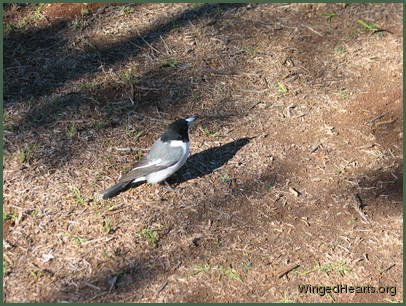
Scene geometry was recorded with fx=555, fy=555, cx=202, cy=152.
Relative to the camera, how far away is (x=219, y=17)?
321 inches

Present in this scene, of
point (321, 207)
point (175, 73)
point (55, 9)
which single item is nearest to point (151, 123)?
A: point (175, 73)

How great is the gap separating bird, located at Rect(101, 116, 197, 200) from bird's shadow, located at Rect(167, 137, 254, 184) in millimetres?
234

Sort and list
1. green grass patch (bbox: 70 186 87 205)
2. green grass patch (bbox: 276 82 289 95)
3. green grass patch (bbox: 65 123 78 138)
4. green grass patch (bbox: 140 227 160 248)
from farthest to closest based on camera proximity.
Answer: green grass patch (bbox: 276 82 289 95)
green grass patch (bbox: 65 123 78 138)
green grass patch (bbox: 70 186 87 205)
green grass patch (bbox: 140 227 160 248)

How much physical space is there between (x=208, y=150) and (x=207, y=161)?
0.61 feet

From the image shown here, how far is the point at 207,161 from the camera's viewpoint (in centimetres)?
618

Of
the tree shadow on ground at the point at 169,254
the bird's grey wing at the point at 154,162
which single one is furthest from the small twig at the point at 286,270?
the bird's grey wing at the point at 154,162

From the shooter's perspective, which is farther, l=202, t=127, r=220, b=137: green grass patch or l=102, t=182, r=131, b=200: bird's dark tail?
l=202, t=127, r=220, b=137: green grass patch

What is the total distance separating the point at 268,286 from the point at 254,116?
8.06 ft

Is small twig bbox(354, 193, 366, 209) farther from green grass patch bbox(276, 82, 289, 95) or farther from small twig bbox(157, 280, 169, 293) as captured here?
small twig bbox(157, 280, 169, 293)

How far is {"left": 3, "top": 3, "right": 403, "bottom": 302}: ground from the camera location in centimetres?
502

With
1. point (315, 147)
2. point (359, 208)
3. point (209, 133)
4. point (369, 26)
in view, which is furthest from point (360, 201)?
point (369, 26)

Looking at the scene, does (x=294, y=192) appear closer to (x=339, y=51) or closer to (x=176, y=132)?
(x=176, y=132)

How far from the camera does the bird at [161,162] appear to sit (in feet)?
18.4

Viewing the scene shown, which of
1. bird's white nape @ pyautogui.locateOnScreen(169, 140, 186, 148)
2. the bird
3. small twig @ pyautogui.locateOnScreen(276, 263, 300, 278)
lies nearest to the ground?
small twig @ pyautogui.locateOnScreen(276, 263, 300, 278)
